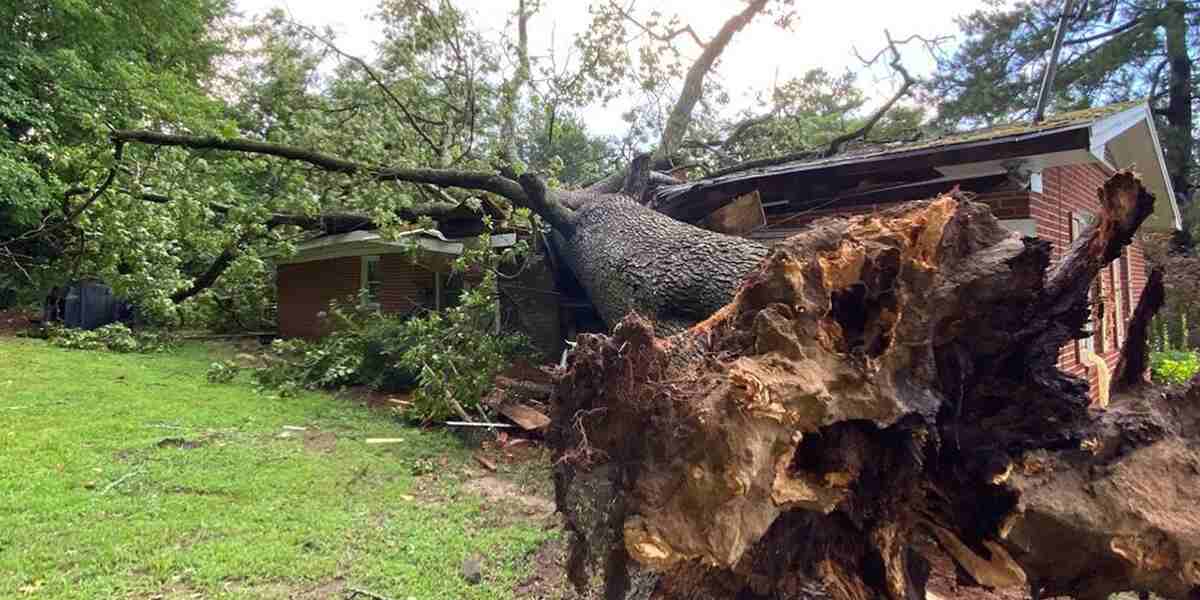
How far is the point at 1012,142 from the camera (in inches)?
189

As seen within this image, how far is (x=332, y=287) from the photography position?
1440cm

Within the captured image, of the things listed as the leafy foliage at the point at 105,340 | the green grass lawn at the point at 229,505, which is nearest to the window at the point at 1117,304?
the green grass lawn at the point at 229,505

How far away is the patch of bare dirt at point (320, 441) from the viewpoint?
18.8 feet

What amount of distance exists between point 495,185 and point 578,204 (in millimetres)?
992

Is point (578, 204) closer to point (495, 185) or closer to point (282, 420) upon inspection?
point (495, 185)

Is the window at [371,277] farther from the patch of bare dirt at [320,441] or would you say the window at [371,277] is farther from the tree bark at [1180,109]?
the tree bark at [1180,109]

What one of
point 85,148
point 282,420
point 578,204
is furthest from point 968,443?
point 85,148

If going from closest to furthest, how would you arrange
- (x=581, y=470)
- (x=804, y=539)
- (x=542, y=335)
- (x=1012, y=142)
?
(x=581, y=470) < (x=804, y=539) < (x=1012, y=142) < (x=542, y=335)

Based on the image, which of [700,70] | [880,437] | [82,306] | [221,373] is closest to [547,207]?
[221,373]

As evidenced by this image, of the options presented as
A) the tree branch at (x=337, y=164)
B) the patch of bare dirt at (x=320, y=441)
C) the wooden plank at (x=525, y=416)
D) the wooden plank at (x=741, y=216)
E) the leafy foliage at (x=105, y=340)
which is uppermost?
the tree branch at (x=337, y=164)

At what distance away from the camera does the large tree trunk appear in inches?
62.5

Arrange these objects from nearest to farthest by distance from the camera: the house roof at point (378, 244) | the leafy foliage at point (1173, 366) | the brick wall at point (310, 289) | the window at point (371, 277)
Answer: the house roof at point (378, 244) < the leafy foliage at point (1173, 366) < the window at point (371, 277) < the brick wall at point (310, 289)

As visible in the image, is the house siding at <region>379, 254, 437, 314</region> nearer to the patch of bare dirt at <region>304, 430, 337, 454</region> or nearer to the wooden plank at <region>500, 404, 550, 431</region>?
the patch of bare dirt at <region>304, 430, 337, 454</region>

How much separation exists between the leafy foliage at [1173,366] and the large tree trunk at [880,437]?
8.73 metres
